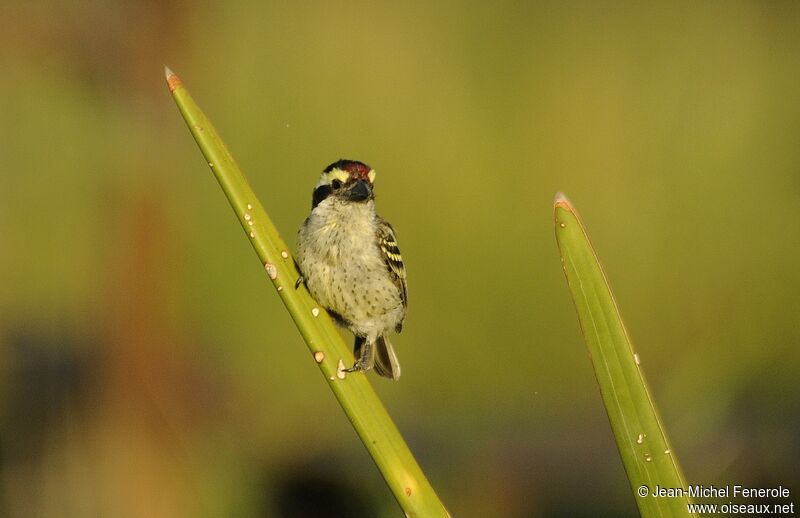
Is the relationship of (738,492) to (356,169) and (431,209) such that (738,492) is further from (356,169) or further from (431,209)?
(431,209)

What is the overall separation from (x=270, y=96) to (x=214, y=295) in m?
0.78

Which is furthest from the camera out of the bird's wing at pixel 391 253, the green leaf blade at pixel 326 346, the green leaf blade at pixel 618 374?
the bird's wing at pixel 391 253

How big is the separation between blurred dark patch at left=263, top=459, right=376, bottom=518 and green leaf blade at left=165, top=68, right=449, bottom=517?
1.13 metres

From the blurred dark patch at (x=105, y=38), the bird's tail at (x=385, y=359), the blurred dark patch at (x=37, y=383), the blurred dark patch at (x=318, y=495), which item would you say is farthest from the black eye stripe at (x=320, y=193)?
the blurred dark patch at (x=105, y=38)

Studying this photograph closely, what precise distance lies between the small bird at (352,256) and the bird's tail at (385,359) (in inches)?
3.8

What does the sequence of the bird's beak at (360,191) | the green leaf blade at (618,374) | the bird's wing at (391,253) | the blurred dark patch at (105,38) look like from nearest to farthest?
the green leaf blade at (618,374) → the bird's beak at (360,191) → the bird's wing at (391,253) → the blurred dark patch at (105,38)

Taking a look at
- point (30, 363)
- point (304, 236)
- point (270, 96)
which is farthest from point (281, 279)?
point (270, 96)

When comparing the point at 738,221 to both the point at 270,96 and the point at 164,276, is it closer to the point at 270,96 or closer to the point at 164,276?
the point at 270,96

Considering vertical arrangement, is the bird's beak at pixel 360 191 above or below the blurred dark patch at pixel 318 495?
above

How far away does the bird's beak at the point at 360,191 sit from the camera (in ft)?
6.84

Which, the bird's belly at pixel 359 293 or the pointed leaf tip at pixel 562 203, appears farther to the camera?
the bird's belly at pixel 359 293

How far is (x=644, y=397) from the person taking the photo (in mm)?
918

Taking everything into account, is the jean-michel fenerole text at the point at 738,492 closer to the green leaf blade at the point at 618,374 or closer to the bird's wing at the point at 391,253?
the bird's wing at the point at 391,253

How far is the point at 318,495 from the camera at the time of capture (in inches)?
97.3
